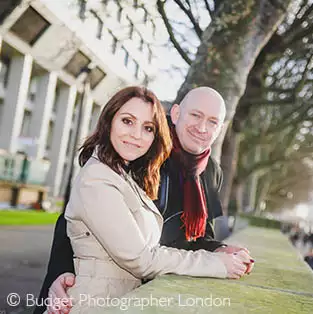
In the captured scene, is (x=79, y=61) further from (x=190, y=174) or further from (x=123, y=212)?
(x=123, y=212)

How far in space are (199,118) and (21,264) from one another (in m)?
6.14

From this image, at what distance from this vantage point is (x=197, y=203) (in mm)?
2781

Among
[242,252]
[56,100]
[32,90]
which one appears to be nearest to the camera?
[242,252]

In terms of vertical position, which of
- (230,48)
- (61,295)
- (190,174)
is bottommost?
(61,295)

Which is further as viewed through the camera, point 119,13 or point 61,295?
point 119,13

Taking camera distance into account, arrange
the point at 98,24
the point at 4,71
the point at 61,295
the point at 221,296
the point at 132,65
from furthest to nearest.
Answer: the point at 4,71 → the point at 98,24 → the point at 132,65 → the point at 61,295 → the point at 221,296

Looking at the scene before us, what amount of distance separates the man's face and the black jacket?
168 mm

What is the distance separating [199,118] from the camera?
2842mm

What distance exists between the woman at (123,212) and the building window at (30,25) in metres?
10.4

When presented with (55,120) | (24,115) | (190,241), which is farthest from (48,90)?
(190,241)

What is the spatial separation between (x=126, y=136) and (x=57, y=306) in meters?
0.83

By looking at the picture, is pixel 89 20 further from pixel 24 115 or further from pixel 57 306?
pixel 24 115

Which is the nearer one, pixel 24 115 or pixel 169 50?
pixel 169 50

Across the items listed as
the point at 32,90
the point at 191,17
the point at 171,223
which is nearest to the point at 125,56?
the point at 191,17
